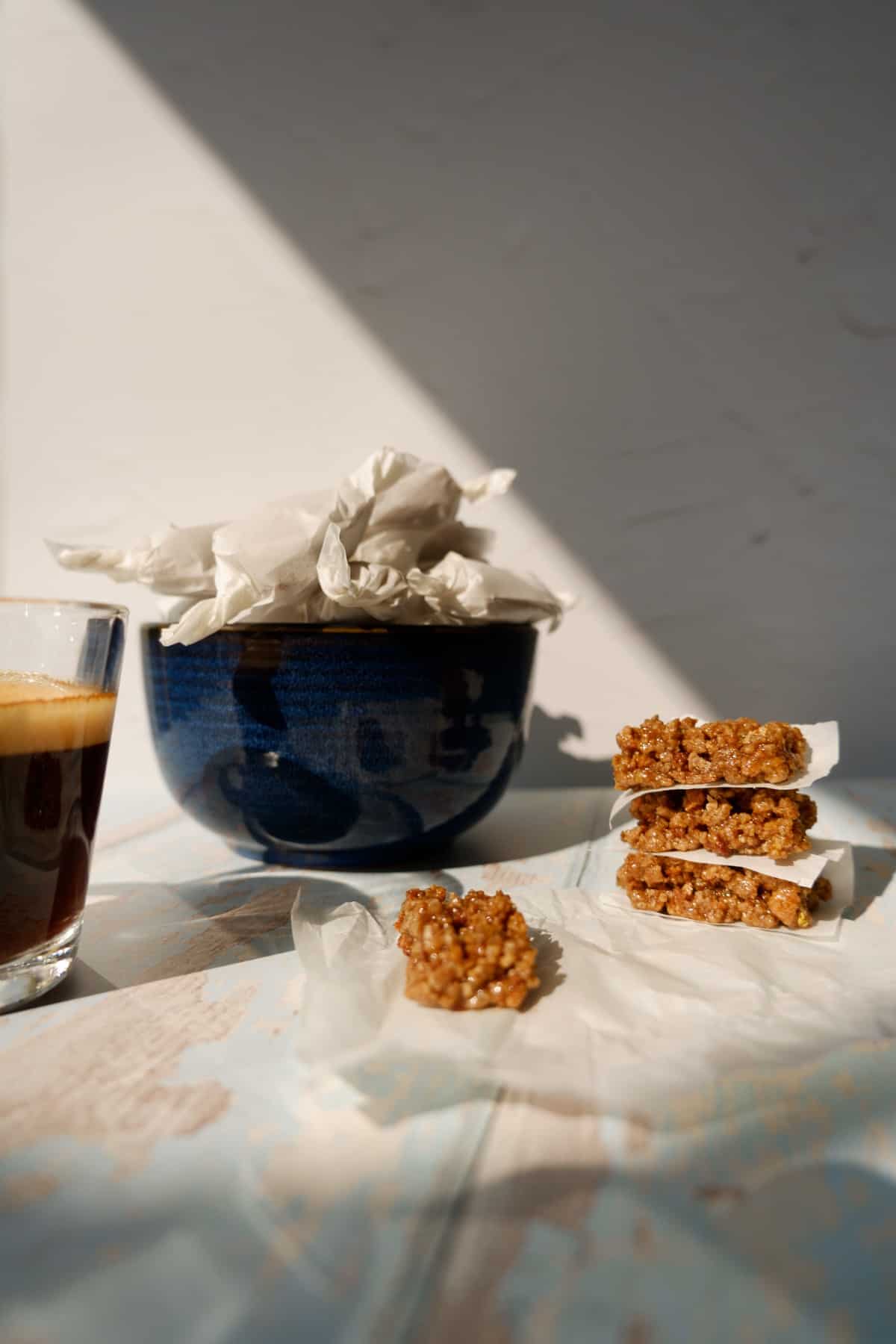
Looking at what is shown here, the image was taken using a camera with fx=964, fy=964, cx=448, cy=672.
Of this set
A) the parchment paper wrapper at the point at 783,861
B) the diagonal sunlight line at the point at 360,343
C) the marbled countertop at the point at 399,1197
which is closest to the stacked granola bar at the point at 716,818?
the parchment paper wrapper at the point at 783,861

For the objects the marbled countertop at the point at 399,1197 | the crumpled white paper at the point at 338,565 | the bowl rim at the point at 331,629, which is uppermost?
the crumpled white paper at the point at 338,565

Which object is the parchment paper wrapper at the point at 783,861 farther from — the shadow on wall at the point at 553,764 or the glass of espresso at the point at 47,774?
the shadow on wall at the point at 553,764

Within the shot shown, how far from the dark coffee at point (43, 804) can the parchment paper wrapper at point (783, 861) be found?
1.21ft

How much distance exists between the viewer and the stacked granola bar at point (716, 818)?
63 cm

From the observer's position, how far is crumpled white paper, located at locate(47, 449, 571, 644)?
0.71 metres

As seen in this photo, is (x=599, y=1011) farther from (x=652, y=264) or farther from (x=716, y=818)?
(x=652, y=264)

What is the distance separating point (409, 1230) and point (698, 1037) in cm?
19

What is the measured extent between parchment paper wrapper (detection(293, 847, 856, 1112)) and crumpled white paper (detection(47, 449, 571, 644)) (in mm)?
229

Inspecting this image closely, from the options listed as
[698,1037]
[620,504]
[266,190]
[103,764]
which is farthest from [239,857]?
[266,190]

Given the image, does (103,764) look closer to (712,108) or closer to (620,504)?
(620,504)

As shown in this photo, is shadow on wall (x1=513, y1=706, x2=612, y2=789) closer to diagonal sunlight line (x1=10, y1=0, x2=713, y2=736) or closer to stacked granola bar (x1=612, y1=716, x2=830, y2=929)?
diagonal sunlight line (x1=10, y1=0, x2=713, y2=736)

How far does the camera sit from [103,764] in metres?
0.60

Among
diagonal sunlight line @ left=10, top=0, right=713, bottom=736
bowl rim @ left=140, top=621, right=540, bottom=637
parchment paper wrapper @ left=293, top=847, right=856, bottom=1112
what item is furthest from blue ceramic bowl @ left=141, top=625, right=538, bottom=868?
diagonal sunlight line @ left=10, top=0, right=713, bottom=736

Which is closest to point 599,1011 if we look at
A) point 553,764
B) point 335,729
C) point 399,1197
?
point 399,1197
